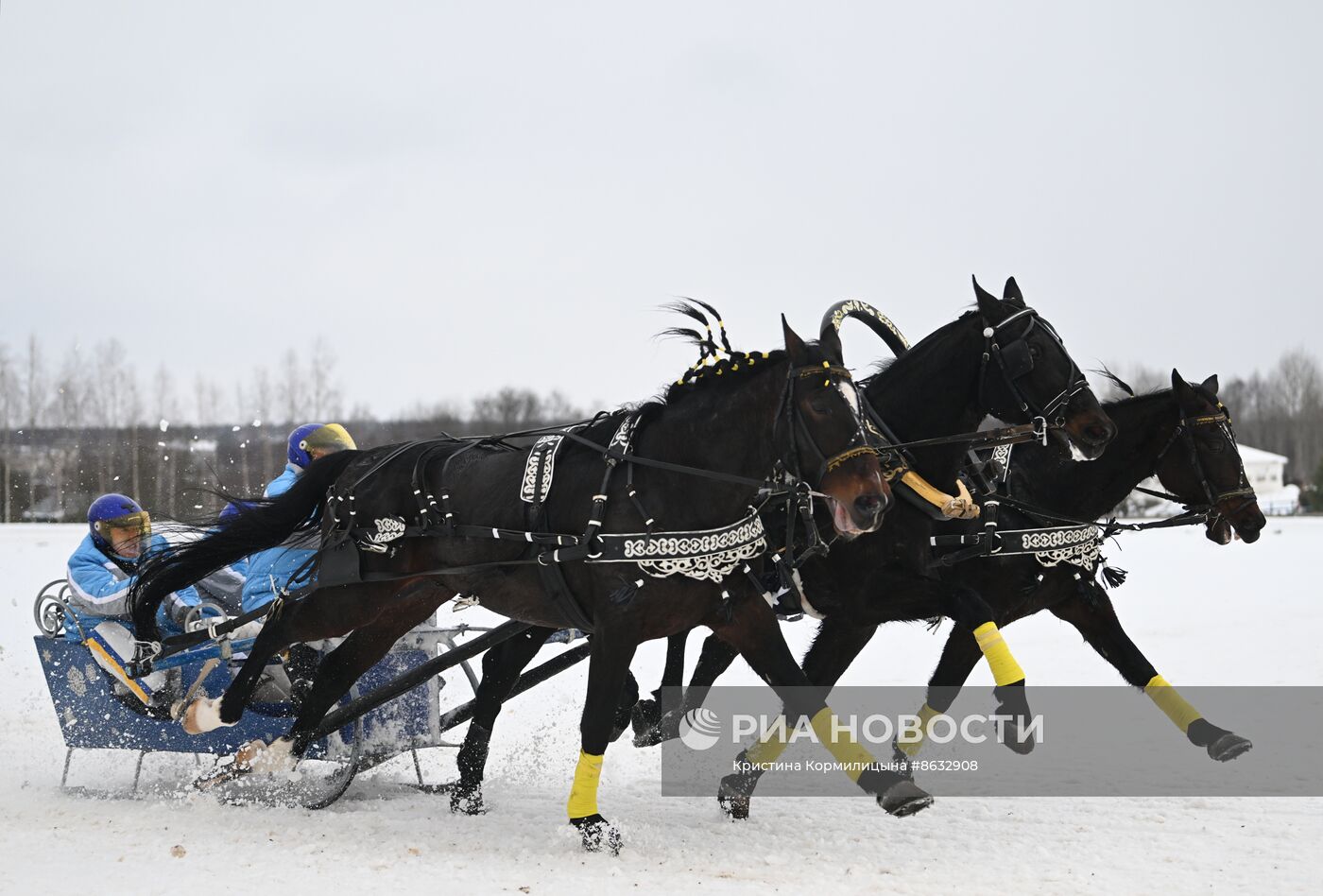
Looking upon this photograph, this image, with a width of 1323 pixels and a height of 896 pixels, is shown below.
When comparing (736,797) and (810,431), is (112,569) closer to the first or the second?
(736,797)

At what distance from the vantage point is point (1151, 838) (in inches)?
212

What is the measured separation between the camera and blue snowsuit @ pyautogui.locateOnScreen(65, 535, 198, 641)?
641 cm

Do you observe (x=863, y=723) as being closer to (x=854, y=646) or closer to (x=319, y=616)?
(x=854, y=646)

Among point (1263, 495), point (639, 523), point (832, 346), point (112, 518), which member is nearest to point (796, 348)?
point (832, 346)

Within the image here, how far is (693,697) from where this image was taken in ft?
22.5

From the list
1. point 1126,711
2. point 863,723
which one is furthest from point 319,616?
point 1126,711

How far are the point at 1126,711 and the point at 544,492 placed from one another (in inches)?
198

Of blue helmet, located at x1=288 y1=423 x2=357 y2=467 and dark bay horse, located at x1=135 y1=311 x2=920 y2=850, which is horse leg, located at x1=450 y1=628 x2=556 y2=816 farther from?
blue helmet, located at x1=288 y1=423 x2=357 y2=467

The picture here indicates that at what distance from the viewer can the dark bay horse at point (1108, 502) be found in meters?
6.14

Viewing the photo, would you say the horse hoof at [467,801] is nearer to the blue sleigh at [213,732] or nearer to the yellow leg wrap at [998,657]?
the blue sleigh at [213,732]

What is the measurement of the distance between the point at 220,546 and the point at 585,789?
239 cm

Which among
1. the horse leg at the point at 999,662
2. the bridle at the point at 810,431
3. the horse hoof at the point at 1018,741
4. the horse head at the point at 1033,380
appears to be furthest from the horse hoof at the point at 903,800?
the horse head at the point at 1033,380

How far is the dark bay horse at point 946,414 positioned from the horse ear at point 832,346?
81 cm

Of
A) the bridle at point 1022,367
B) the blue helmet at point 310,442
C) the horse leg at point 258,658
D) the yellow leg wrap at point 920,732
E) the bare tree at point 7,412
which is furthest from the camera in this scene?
the bare tree at point 7,412
